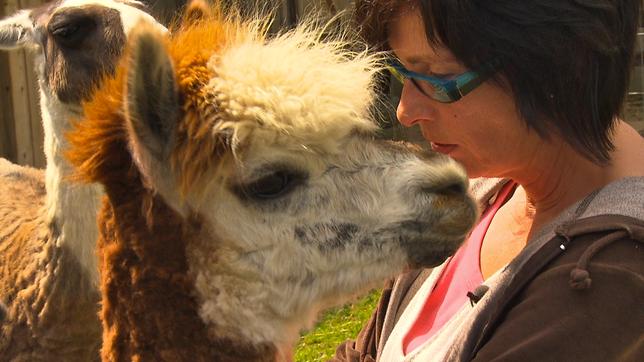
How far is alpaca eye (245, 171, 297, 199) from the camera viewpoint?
1.48 m

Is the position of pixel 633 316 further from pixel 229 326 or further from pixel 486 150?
pixel 229 326

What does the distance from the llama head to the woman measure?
1806mm

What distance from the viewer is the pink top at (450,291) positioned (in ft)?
5.73

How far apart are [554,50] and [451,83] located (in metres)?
0.21

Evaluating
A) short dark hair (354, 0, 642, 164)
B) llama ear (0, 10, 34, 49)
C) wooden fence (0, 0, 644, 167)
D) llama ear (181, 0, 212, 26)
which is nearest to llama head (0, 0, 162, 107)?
llama ear (0, 10, 34, 49)

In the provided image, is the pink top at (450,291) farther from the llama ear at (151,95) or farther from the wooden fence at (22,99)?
the wooden fence at (22,99)

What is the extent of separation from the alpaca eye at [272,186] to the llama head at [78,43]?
1.98 metres

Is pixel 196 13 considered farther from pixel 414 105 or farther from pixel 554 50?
pixel 554 50

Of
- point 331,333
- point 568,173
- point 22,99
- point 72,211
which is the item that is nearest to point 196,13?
point 568,173

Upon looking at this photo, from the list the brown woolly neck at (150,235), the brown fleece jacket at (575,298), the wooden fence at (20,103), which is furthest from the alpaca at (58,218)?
the wooden fence at (20,103)

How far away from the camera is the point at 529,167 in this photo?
1.77 meters

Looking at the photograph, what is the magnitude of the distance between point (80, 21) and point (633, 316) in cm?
274

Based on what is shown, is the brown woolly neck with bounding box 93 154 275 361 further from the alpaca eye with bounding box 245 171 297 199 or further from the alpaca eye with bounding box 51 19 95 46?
the alpaca eye with bounding box 51 19 95 46

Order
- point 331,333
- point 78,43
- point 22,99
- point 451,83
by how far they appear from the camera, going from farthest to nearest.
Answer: point 22,99 < point 331,333 < point 78,43 < point 451,83
